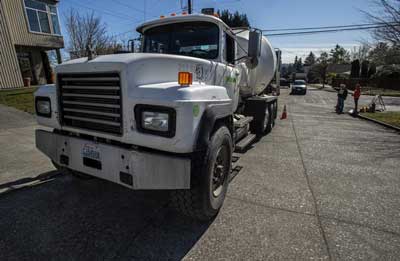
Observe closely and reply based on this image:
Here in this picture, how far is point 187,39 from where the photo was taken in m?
3.90

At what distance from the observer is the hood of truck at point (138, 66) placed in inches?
90.7

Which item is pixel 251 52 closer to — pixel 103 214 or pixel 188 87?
pixel 188 87

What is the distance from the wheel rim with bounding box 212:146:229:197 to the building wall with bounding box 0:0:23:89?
17.0 meters

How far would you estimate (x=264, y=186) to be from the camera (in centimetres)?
387

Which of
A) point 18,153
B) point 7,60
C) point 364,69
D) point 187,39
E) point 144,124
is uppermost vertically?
point 7,60

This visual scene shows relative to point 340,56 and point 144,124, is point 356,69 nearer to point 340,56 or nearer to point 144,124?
point 340,56

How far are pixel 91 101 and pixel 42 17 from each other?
19.6m

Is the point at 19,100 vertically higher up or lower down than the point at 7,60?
lower down

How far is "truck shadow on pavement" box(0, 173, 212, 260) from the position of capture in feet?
7.63

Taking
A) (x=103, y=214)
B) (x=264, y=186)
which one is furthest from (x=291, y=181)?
(x=103, y=214)

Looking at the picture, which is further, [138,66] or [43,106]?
[43,106]

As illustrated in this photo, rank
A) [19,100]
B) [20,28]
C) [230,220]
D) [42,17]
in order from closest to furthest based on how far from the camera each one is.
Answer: [230,220]
[19,100]
[20,28]
[42,17]

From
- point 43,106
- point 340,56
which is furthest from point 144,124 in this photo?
point 340,56

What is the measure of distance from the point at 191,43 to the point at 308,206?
316cm
